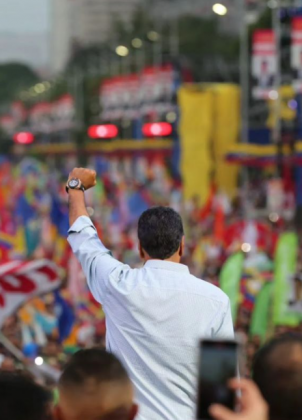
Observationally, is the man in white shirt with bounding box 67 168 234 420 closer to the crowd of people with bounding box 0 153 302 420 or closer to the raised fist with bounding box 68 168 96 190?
the raised fist with bounding box 68 168 96 190

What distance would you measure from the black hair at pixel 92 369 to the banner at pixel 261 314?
9.27m

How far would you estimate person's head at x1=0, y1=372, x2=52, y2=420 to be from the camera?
3.49m

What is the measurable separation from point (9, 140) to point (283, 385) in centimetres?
11005

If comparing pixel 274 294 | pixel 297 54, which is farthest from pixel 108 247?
pixel 274 294

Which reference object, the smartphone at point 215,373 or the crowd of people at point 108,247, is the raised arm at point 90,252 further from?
the smartphone at point 215,373

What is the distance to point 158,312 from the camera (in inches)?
189

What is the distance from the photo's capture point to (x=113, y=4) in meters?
183

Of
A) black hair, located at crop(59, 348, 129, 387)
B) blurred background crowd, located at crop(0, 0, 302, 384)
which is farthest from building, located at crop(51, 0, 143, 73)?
black hair, located at crop(59, 348, 129, 387)

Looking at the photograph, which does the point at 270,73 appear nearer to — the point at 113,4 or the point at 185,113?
the point at 185,113

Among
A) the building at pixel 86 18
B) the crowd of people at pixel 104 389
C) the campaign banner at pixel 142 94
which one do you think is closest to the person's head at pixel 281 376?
the crowd of people at pixel 104 389

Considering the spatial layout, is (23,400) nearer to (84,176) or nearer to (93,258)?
(93,258)

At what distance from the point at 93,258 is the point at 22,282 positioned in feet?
23.1

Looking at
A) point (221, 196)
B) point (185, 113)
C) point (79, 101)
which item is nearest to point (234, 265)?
point (221, 196)

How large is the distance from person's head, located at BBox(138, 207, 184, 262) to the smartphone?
1550 mm
